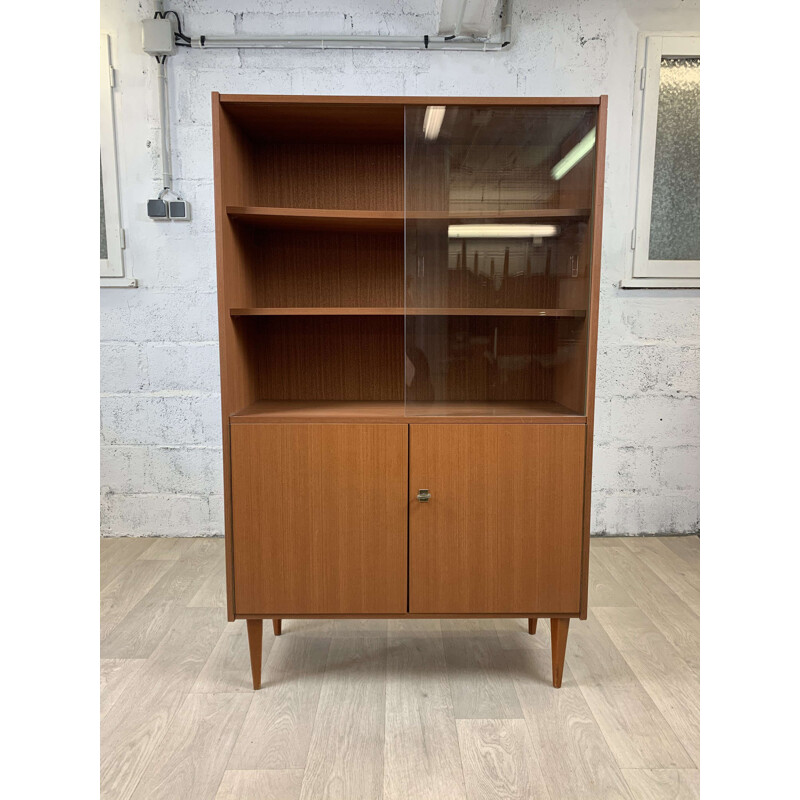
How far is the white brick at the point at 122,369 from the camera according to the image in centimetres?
275

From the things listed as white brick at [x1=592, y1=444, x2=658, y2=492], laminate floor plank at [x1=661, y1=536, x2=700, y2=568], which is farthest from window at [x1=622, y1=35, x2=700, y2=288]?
laminate floor plank at [x1=661, y1=536, x2=700, y2=568]

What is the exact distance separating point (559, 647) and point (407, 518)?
58 cm

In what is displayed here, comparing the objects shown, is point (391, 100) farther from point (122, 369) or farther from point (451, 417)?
point (122, 369)

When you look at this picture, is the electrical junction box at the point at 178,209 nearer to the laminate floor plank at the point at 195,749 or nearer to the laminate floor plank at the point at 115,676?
the laminate floor plank at the point at 115,676

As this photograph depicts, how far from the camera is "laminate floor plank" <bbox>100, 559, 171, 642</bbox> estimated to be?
210cm

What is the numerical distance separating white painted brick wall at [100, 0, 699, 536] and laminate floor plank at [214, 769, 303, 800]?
160cm

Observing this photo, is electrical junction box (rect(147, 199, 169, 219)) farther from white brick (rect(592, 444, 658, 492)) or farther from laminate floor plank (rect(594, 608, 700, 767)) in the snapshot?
laminate floor plank (rect(594, 608, 700, 767))

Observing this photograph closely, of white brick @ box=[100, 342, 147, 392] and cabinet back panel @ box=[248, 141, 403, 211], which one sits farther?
white brick @ box=[100, 342, 147, 392]

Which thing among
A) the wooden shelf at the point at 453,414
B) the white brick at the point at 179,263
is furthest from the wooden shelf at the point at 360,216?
the white brick at the point at 179,263

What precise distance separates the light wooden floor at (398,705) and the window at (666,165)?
56.2 inches
